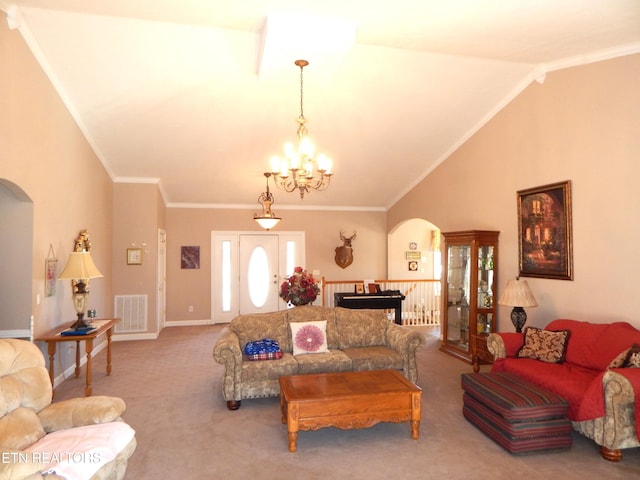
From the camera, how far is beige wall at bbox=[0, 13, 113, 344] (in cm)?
374

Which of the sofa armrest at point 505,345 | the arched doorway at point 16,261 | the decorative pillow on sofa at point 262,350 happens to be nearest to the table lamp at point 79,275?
the arched doorway at point 16,261

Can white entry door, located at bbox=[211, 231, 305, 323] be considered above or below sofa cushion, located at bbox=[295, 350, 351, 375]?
above

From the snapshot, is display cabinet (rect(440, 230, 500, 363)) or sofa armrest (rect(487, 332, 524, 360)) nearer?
sofa armrest (rect(487, 332, 524, 360))

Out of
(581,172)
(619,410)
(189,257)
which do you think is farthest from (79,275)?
(581,172)

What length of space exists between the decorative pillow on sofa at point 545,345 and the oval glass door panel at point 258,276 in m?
5.90

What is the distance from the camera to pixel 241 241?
29.7ft

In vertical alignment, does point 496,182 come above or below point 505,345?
above

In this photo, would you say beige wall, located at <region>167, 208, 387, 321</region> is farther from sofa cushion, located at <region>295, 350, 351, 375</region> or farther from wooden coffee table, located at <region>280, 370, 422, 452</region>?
wooden coffee table, located at <region>280, 370, 422, 452</region>

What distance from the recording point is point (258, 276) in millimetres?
9133

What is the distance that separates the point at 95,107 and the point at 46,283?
7.37ft

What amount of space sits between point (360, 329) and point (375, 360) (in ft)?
1.88

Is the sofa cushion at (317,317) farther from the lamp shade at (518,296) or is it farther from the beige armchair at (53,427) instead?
the beige armchair at (53,427)

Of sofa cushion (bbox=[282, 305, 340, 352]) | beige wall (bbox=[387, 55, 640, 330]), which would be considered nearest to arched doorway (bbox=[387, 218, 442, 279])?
beige wall (bbox=[387, 55, 640, 330])

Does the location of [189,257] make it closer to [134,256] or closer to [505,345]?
[134,256]
